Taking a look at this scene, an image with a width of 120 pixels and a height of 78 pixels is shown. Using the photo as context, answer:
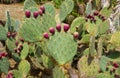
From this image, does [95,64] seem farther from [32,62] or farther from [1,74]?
[1,74]

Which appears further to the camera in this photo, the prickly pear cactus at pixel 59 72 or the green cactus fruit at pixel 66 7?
the green cactus fruit at pixel 66 7

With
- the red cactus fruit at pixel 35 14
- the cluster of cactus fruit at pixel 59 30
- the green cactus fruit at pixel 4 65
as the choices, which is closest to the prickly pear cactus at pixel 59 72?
the cluster of cactus fruit at pixel 59 30

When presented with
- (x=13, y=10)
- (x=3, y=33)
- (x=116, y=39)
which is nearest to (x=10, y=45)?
(x=3, y=33)

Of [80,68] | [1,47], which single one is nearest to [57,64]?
[80,68]

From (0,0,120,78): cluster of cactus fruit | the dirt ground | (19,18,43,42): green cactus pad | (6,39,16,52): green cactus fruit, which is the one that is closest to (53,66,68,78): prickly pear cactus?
(0,0,120,78): cluster of cactus fruit

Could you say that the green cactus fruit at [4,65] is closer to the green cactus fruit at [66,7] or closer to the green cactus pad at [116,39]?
the green cactus fruit at [66,7]

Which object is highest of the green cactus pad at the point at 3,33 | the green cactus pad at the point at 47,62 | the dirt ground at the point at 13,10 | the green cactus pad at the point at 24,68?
the green cactus pad at the point at 3,33

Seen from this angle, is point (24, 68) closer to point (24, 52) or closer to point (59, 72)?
point (24, 52)

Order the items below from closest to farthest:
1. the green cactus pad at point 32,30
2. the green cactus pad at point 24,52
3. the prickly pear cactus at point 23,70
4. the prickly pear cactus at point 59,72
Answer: the prickly pear cactus at point 59,72 → the green cactus pad at point 32,30 → the prickly pear cactus at point 23,70 → the green cactus pad at point 24,52
